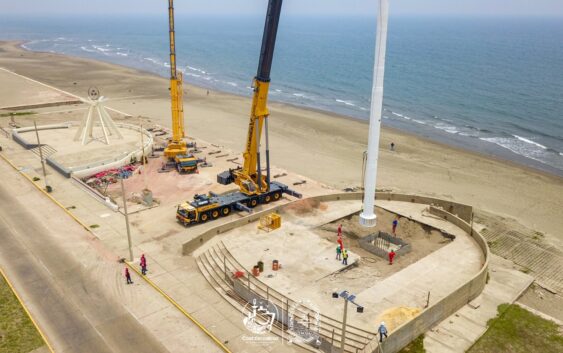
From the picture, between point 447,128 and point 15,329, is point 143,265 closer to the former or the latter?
point 15,329

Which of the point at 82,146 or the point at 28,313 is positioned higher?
the point at 82,146

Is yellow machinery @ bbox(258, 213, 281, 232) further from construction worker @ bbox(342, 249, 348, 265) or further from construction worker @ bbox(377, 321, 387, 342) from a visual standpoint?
construction worker @ bbox(377, 321, 387, 342)

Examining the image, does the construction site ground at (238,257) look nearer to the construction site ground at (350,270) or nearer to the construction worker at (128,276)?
the construction site ground at (350,270)

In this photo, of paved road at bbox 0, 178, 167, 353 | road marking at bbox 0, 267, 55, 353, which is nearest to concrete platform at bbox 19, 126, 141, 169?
paved road at bbox 0, 178, 167, 353

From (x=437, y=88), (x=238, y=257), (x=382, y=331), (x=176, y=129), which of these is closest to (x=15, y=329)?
(x=238, y=257)

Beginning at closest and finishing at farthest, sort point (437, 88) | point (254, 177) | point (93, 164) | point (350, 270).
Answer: point (350, 270), point (254, 177), point (93, 164), point (437, 88)

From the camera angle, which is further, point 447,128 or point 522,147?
point 447,128
